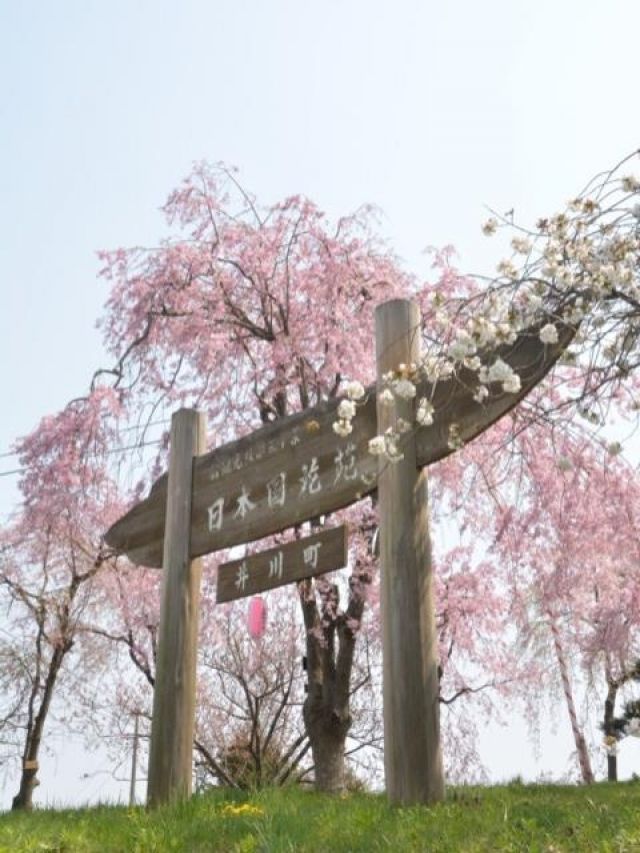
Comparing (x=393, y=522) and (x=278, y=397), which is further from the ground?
(x=278, y=397)

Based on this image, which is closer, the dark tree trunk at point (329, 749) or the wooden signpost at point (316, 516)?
the wooden signpost at point (316, 516)

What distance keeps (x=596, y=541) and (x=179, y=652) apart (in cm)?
565

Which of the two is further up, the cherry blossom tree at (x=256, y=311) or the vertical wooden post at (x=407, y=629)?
the cherry blossom tree at (x=256, y=311)

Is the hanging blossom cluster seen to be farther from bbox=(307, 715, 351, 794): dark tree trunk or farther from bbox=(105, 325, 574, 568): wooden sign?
bbox=(307, 715, 351, 794): dark tree trunk

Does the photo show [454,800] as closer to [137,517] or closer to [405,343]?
[405,343]

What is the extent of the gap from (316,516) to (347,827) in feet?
6.71

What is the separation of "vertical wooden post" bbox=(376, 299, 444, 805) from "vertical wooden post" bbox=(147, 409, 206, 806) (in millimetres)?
1902

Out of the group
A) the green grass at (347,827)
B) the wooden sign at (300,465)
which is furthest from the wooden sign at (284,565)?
the green grass at (347,827)

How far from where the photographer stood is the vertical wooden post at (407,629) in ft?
14.4

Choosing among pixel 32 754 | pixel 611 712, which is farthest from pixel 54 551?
pixel 611 712

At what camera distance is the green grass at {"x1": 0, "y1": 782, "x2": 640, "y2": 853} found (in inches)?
136

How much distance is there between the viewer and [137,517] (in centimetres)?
702

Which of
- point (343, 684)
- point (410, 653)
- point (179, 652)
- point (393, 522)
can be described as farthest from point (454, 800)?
point (343, 684)

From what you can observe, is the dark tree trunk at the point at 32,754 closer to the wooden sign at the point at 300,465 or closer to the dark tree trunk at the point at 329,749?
the dark tree trunk at the point at 329,749
